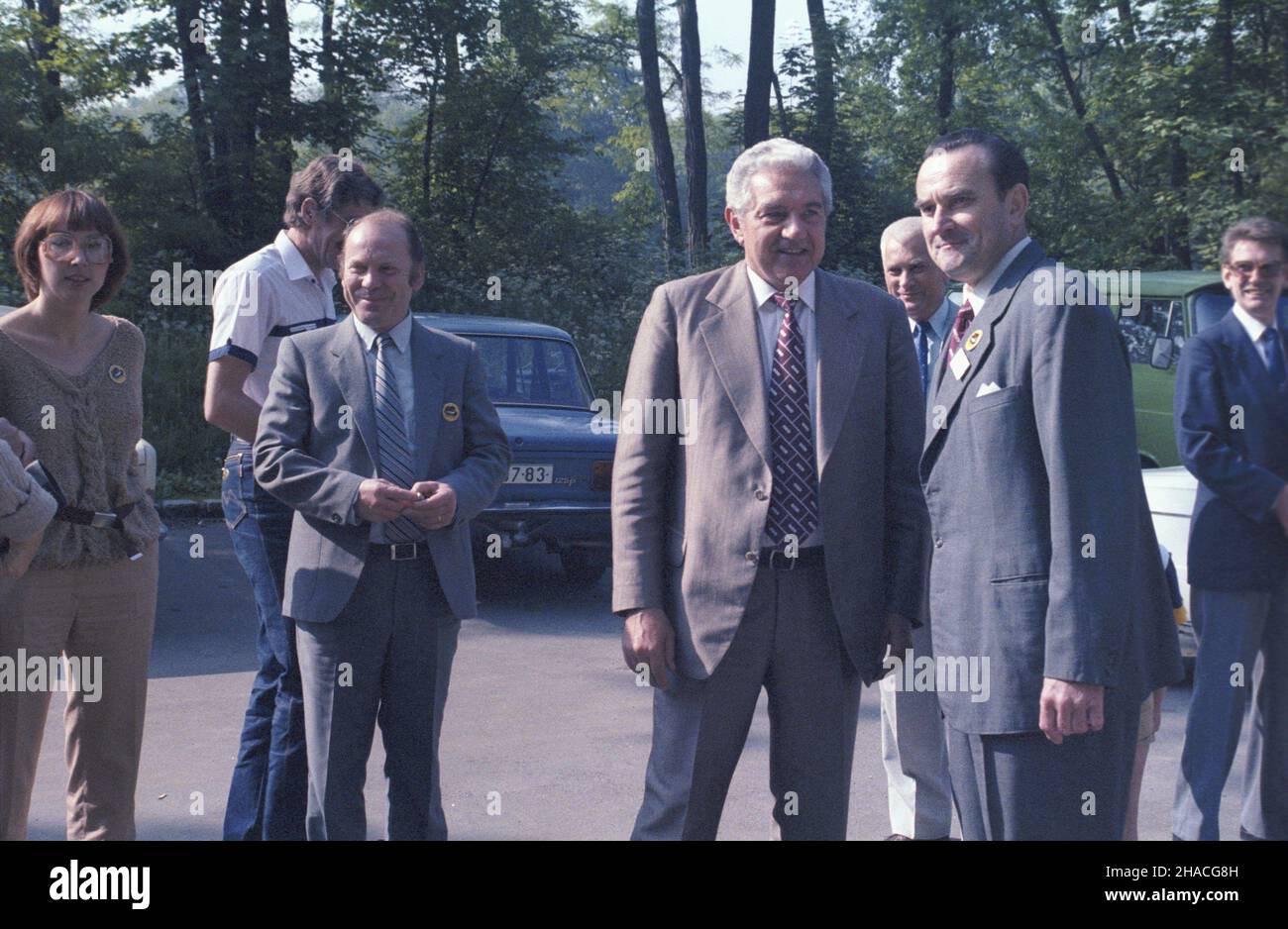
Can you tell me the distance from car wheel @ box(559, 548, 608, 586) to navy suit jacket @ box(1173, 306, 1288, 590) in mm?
6326

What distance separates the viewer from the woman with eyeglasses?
3882mm

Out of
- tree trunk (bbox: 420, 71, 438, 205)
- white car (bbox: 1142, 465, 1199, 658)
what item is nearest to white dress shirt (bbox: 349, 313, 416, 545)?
white car (bbox: 1142, 465, 1199, 658)

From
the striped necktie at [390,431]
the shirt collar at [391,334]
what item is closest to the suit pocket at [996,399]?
the striped necktie at [390,431]

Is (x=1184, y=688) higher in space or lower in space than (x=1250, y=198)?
lower

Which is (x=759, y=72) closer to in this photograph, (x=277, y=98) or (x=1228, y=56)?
(x=1228, y=56)

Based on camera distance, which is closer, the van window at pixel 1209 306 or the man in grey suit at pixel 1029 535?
the man in grey suit at pixel 1029 535

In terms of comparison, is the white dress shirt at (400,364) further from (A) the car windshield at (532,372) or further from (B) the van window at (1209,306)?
(B) the van window at (1209,306)

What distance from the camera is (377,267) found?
12.7 ft

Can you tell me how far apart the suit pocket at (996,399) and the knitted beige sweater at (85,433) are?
8.07ft

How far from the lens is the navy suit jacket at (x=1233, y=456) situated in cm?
450

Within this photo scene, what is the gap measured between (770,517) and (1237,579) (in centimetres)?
193
